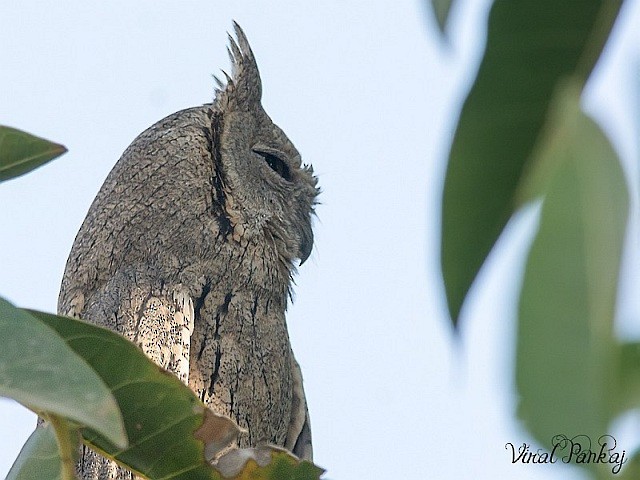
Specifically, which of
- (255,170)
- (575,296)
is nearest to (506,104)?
(575,296)

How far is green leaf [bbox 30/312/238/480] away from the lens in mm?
815

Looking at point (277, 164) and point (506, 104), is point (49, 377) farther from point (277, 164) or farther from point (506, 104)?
point (277, 164)

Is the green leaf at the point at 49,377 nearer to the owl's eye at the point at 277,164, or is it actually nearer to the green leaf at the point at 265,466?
the green leaf at the point at 265,466

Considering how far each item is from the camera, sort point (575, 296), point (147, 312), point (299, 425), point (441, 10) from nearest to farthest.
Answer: point (575, 296)
point (441, 10)
point (147, 312)
point (299, 425)

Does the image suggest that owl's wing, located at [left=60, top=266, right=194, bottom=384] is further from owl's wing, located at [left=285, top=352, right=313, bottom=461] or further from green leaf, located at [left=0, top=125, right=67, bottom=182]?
green leaf, located at [left=0, top=125, right=67, bottom=182]

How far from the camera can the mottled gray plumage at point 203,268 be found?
106 inches

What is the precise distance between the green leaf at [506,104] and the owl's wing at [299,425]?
104 inches

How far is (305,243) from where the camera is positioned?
353cm

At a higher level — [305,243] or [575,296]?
[305,243]

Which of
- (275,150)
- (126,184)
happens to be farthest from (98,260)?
(275,150)

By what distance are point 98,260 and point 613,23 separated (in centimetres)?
258

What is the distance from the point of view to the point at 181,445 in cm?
90

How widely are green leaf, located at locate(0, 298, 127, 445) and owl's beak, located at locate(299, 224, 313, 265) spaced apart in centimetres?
286

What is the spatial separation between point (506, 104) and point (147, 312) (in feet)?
7.63
